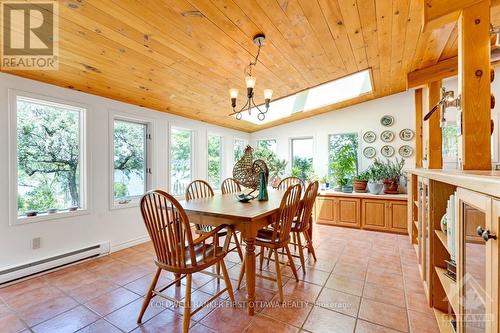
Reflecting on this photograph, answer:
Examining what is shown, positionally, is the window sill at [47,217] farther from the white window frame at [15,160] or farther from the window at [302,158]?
the window at [302,158]

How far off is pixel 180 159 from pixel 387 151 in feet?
13.0

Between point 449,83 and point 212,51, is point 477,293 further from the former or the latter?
point 449,83

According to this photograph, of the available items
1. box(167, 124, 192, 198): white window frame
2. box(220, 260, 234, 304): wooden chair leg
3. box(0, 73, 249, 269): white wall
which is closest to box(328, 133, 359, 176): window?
box(167, 124, 192, 198): white window frame

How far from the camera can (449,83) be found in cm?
420

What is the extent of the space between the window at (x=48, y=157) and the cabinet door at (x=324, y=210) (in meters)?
3.85

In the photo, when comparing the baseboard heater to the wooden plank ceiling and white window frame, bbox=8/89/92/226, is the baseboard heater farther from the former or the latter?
the wooden plank ceiling

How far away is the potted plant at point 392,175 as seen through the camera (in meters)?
4.26

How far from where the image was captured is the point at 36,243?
99.3 inches

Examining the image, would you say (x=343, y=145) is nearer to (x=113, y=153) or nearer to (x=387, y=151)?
(x=387, y=151)

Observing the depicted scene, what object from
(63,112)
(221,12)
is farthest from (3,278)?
(221,12)

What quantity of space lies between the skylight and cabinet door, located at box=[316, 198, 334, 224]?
1897 mm

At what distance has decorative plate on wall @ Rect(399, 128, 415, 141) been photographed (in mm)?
4418

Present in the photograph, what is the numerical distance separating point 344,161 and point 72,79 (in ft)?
14.7

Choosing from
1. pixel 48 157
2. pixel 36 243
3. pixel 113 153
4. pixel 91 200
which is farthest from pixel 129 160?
pixel 36 243
